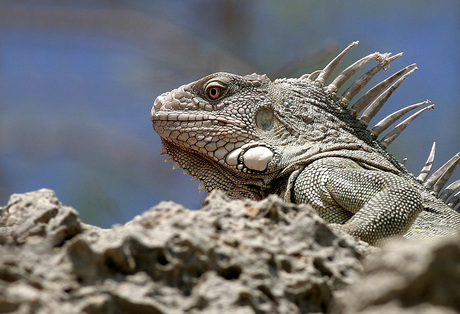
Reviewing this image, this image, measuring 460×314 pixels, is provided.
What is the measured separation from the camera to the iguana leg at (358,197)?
10.9 feet

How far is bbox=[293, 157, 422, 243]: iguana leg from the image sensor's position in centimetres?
332

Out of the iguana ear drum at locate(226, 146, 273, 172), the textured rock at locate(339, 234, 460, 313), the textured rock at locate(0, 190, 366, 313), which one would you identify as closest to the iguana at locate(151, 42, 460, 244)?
the iguana ear drum at locate(226, 146, 273, 172)

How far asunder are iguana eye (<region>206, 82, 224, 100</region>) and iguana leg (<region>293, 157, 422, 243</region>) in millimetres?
871

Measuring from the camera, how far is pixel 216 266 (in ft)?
6.30

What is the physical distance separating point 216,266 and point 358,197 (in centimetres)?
193

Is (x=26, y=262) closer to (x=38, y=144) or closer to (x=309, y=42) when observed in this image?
(x=38, y=144)

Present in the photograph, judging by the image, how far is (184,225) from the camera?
201 cm

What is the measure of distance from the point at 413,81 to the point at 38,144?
257 inches

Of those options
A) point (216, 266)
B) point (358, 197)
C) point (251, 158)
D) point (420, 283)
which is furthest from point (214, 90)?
point (420, 283)

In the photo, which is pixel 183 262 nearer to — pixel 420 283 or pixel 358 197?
pixel 420 283

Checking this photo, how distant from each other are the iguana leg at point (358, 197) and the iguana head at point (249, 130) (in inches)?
7.6

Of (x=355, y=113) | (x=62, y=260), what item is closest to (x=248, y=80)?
(x=355, y=113)

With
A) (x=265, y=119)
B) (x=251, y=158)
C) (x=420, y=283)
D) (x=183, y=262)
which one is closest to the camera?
(x=420, y=283)

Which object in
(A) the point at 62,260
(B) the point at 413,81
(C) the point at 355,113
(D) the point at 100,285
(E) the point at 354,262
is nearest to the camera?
(D) the point at 100,285
